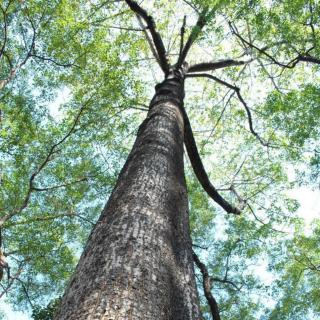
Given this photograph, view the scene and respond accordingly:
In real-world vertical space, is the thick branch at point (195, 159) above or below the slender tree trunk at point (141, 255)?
above

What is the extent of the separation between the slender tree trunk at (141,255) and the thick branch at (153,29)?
16.5 ft

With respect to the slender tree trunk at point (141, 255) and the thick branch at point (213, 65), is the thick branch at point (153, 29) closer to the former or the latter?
the thick branch at point (213, 65)

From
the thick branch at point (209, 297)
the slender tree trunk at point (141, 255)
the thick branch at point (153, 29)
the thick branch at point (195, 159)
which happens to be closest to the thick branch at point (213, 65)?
the thick branch at point (153, 29)

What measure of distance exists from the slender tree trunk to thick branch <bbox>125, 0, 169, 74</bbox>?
16.5 ft

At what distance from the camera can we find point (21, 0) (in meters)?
9.30

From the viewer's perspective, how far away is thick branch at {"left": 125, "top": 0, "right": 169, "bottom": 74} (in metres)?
7.50

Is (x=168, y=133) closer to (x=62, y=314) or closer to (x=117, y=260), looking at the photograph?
(x=117, y=260)

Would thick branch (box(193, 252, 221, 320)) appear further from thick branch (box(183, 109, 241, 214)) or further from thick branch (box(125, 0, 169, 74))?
thick branch (box(125, 0, 169, 74))

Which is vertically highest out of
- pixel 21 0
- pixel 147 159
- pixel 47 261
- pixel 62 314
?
pixel 21 0

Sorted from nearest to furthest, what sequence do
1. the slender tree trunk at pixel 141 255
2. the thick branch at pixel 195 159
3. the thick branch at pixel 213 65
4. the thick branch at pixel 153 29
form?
the slender tree trunk at pixel 141 255 < the thick branch at pixel 195 159 < the thick branch at pixel 153 29 < the thick branch at pixel 213 65

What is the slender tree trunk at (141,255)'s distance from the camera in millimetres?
1648

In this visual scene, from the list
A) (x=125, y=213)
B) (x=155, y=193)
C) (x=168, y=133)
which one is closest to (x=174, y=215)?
(x=155, y=193)

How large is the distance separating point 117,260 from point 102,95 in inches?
354

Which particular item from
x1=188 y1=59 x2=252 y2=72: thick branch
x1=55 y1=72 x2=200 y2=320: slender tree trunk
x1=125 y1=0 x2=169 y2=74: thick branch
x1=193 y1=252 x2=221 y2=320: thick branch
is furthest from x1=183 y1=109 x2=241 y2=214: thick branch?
x1=188 y1=59 x2=252 y2=72: thick branch
